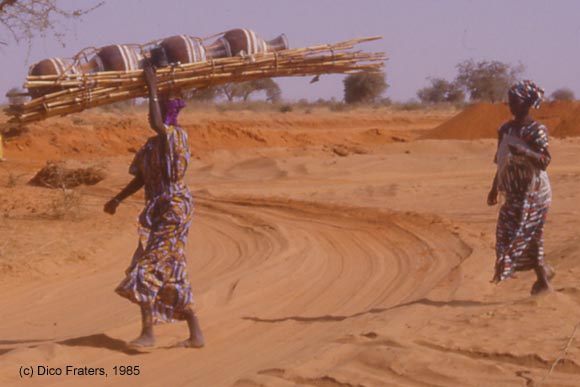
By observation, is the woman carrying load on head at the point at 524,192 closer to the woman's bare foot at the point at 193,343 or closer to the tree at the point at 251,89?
the woman's bare foot at the point at 193,343

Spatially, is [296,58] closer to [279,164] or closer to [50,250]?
[50,250]

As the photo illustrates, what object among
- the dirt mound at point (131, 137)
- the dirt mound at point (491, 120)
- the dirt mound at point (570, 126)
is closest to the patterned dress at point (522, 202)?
the dirt mound at point (131, 137)

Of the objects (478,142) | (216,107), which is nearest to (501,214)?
(478,142)

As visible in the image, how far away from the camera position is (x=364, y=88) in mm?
57750

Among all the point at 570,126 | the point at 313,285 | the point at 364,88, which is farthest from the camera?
the point at 364,88

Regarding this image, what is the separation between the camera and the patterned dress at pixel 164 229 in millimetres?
5656

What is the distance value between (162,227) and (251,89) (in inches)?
2155

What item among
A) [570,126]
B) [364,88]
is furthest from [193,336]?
[364,88]

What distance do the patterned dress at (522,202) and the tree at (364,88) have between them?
5044 centimetres

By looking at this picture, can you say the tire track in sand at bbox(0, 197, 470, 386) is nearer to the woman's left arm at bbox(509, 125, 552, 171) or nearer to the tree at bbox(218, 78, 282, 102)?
the woman's left arm at bbox(509, 125, 552, 171)

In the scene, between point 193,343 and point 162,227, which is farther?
point 193,343

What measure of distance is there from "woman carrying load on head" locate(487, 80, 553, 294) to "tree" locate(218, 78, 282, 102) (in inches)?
1891

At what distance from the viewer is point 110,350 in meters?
5.83

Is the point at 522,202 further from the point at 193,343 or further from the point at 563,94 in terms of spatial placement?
the point at 563,94
